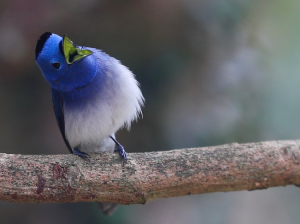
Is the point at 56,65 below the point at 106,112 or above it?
above

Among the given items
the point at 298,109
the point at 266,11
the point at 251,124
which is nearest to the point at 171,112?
the point at 251,124

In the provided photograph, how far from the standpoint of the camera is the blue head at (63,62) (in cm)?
260

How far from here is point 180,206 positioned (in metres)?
4.94

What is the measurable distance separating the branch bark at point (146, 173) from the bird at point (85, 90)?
0.19 m

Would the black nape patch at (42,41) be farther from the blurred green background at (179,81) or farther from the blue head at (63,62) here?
the blurred green background at (179,81)

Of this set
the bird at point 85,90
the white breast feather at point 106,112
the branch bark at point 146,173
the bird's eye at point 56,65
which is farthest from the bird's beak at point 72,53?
the branch bark at point 146,173

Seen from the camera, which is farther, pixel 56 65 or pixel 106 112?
pixel 106 112

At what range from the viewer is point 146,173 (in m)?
2.58

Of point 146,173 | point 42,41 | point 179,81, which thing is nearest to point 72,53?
point 42,41

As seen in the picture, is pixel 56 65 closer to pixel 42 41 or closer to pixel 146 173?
pixel 42 41

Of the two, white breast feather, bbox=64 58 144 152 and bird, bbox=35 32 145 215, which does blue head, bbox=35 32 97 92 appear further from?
white breast feather, bbox=64 58 144 152

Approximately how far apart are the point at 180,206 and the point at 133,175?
8.69 ft

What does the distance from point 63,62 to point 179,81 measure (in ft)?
8.32

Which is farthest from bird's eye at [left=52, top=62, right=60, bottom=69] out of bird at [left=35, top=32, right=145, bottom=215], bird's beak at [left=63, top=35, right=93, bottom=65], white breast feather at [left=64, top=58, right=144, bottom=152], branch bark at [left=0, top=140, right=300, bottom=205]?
branch bark at [left=0, top=140, right=300, bottom=205]
